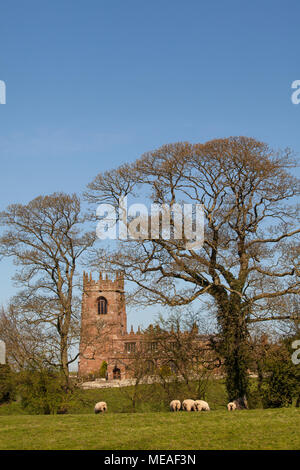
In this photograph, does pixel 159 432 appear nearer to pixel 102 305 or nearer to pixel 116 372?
pixel 116 372

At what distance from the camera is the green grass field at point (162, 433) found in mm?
11453

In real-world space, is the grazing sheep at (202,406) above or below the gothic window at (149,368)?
below

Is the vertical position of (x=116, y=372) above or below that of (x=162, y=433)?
below

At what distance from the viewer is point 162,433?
12750mm

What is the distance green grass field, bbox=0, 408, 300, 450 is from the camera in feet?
37.6

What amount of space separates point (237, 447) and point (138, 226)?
15874 millimetres

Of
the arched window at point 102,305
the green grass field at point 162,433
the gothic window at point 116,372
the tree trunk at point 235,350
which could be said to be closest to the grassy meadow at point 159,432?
the green grass field at point 162,433

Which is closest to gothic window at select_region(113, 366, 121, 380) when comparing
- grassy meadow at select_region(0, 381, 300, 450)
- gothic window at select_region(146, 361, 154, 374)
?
gothic window at select_region(146, 361, 154, 374)

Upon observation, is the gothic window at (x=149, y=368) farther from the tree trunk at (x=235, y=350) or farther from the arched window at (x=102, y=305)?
the arched window at (x=102, y=305)

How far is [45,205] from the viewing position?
29797mm

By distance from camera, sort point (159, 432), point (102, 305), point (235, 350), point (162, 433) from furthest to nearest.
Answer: point (102, 305), point (235, 350), point (159, 432), point (162, 433)

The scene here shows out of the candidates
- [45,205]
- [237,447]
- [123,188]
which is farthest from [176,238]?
[237,447]

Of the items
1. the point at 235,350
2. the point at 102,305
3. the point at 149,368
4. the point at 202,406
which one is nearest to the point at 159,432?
the point at 202,406

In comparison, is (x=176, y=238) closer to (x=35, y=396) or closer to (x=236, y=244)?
(x=236, y=244)
